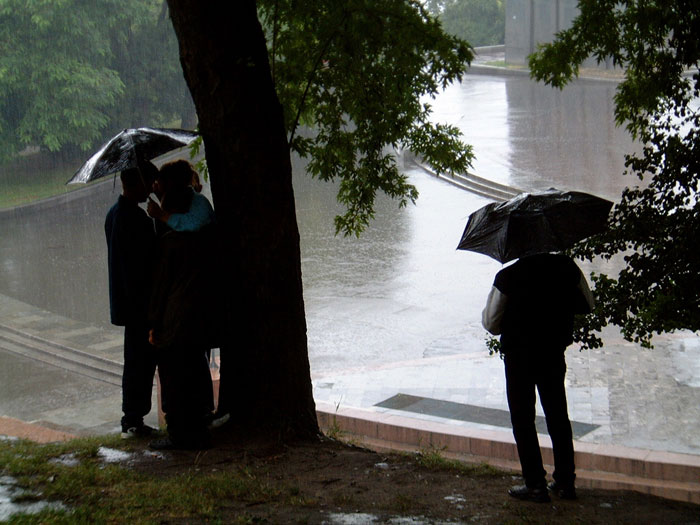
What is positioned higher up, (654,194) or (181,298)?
(654,194)

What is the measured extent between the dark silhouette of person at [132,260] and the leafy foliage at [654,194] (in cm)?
268

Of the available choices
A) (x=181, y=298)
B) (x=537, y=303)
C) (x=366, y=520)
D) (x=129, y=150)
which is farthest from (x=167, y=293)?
(x=537, y=303)

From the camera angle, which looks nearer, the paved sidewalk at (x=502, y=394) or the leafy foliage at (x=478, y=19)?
the paved sidewalk at (x=502, y=394)

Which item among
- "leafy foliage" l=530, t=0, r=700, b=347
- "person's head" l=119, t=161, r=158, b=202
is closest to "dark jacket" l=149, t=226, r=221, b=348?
"person's head" l=119, t=161, r=158, b=202

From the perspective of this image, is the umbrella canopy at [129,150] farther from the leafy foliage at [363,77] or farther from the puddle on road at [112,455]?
the puddle on road at [112,455]

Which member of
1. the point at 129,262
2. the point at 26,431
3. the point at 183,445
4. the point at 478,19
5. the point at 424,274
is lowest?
the point at 424,274

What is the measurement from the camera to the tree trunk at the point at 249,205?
17.4ft

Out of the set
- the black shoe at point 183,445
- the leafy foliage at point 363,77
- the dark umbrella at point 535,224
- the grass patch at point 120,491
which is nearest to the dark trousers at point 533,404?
the dark umbrella at point 535,224

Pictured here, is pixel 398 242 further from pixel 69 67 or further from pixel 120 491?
pixel 69 67

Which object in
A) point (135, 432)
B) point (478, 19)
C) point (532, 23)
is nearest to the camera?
point (135, 432)

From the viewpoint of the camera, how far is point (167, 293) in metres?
4.93

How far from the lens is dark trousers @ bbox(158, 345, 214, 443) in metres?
5.06

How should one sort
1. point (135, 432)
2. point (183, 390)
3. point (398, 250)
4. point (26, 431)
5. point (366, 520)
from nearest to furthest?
point (366, 520), point (183, 390), point (135, 432), point (26, 431), point (398, 250)

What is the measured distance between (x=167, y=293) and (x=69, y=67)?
2590cm
